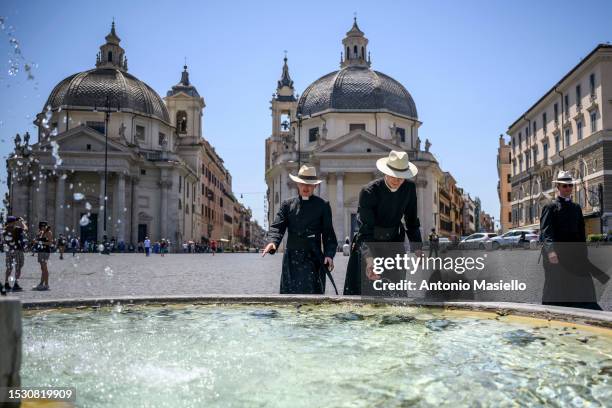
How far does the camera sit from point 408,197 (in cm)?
602

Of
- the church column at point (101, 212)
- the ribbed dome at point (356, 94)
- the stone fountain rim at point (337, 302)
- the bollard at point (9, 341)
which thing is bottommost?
the stone fountain rim at point (337, 302)

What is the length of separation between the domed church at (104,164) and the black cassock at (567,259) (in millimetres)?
45833

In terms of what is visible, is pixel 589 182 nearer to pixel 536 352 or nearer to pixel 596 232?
pixel 596 232

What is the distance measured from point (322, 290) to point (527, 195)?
58244 mm

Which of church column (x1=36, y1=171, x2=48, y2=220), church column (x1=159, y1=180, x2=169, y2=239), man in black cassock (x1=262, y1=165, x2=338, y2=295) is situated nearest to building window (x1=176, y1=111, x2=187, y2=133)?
church column (x1=159, y1=180, x2=169, y2=239)

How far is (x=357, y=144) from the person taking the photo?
52.2m

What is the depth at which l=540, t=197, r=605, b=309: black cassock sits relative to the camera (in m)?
5.77

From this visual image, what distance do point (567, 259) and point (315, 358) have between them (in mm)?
3622

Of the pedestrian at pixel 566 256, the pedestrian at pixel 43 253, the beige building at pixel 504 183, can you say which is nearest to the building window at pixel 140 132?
the pedestrian at pixel 43 253

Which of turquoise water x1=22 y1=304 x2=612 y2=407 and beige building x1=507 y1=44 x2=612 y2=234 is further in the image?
beige building x1=507 y1=44 x2=612 y2=234

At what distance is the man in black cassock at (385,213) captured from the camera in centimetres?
580

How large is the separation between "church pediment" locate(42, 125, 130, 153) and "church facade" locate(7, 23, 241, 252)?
85mm

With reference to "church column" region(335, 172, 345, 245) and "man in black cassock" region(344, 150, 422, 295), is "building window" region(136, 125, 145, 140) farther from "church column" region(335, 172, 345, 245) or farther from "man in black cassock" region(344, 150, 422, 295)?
"man in black cassock" region(344, 150, 422, 295)

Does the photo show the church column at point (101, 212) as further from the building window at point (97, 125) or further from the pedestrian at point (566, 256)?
the pedestrian at point (566, 256)
